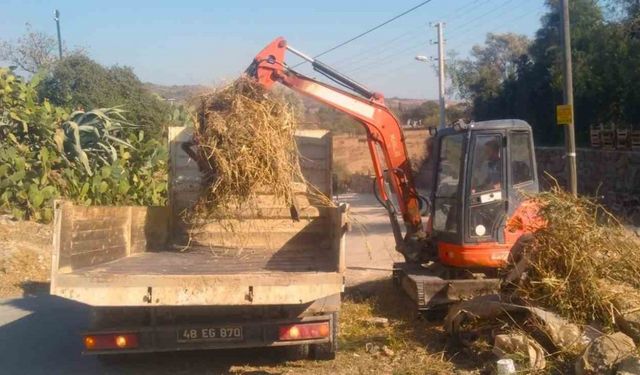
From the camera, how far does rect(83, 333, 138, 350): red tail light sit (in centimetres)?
631

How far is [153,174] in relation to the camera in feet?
55.0

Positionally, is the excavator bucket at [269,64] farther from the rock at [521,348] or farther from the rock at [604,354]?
the rock at [604,354]

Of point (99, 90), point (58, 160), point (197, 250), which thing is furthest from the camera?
point (99, 90)

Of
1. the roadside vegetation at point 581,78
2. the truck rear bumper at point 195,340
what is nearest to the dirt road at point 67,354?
the truck rear bumper at point 195,340

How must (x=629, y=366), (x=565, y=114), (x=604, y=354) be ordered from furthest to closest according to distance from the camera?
(x=565, y=114)
(x=604, y=354)
(x=629, y=366)

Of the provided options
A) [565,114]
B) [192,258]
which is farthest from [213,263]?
[565,114]

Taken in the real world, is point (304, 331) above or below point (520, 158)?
below

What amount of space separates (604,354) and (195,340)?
3.30 metres

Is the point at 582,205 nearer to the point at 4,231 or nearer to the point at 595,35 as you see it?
the point at 4,231

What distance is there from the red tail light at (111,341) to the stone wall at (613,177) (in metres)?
14.3

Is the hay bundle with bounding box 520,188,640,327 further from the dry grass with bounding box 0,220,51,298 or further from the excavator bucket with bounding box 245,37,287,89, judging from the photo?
the dry grass with bounding box 0,220,51,298

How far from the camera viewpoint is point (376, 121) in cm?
930

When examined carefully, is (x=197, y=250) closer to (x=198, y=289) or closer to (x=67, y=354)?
(x=67, y=354)

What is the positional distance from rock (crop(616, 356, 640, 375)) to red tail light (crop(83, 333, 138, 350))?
12.6ft
